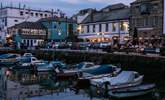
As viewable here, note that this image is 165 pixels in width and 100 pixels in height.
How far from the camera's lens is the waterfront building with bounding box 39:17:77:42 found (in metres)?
107

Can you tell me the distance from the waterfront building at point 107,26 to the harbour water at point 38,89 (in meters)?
38.8

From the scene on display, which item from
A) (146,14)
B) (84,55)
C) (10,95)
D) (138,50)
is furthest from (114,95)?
(146,14)

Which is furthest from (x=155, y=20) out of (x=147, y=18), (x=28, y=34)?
(x=28, y=34)

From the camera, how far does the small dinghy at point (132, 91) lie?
3238 centimetres

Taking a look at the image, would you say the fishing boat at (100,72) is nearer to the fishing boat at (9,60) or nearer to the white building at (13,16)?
the fishing boat at (9,60)

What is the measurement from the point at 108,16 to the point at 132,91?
58798 millimetres

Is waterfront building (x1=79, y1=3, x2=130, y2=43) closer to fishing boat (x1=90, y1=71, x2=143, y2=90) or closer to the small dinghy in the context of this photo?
fishing boat (x1=90, y1=71, x2=143, y2=90)

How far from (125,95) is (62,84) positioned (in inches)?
427

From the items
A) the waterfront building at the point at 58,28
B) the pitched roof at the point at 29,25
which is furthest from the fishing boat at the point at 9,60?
the waterfront building at the point at 58,28

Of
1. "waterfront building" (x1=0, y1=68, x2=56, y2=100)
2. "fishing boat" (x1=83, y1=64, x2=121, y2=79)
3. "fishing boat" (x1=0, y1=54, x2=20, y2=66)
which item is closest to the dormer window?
"fishing boat" (x1=0, y1=54, x2=20, y2=66)

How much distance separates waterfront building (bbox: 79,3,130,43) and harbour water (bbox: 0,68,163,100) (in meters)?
38.8

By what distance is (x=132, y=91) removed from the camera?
3253 cm

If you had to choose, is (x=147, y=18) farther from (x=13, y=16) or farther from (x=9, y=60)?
(x=13, y=16)

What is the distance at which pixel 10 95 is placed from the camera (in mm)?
33688
